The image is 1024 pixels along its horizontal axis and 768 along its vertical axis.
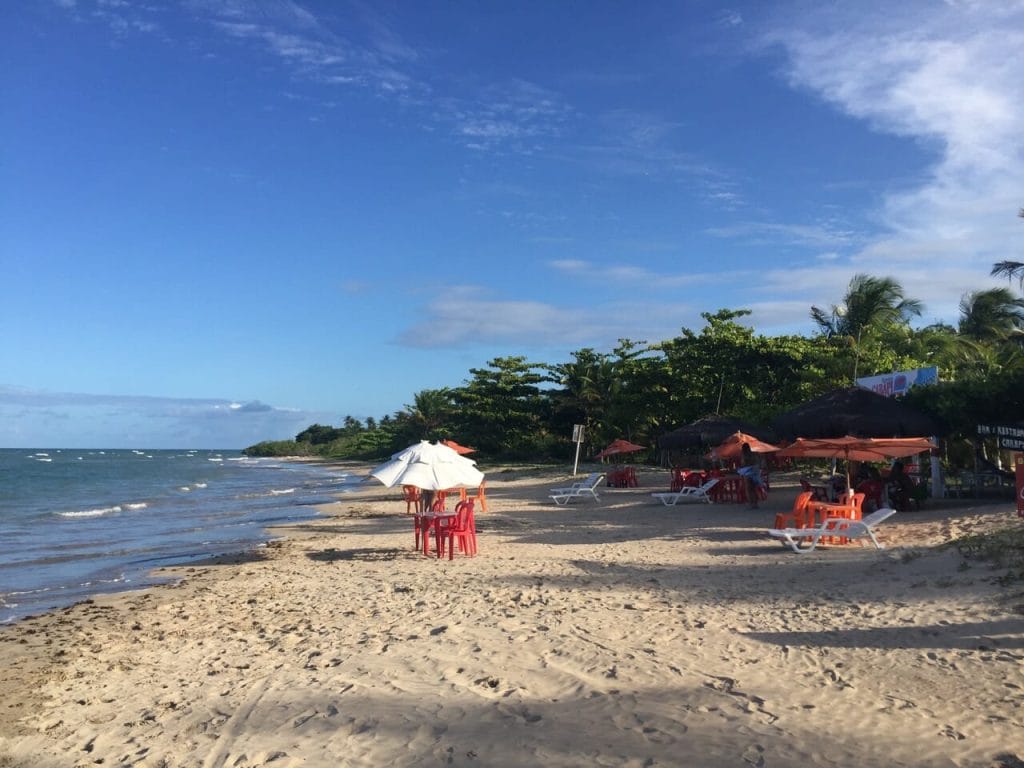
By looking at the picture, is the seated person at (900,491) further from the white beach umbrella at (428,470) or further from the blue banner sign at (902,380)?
the white beach umbrella at (428,470)

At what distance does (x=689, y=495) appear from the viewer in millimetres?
17438

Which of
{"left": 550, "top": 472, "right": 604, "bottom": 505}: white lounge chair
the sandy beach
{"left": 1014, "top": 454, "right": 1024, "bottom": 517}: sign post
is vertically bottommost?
the sandy beach

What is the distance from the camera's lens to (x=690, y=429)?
20.9 meters

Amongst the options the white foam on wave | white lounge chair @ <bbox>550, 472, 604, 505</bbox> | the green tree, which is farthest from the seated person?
the green tree

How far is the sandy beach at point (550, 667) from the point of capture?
4.11 metres

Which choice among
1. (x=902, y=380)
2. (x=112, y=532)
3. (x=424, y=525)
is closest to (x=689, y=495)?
(x=902, y=380)

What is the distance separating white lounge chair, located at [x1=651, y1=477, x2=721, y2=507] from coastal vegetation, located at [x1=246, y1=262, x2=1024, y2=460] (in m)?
4.45

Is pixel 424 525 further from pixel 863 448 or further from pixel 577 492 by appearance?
pixel 577 492

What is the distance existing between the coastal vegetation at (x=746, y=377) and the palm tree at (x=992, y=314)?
0.20 feet

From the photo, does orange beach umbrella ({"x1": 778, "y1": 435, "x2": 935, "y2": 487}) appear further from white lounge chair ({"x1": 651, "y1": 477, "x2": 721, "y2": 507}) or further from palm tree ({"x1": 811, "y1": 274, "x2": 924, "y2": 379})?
palm tree ({"x1": 811, "y1": 274, "x2": 924, "y2": 379})

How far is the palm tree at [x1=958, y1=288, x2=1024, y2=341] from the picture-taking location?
1464 inches

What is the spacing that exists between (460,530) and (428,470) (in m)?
1.01

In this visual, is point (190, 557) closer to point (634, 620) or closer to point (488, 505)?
point (488, 505)

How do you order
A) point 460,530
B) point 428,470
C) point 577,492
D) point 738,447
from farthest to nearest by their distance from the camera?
point 577,492 < point 738,447 < point 460,530 < point 428,470
